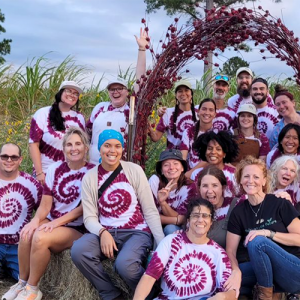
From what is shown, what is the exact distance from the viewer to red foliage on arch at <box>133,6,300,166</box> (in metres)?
5.14

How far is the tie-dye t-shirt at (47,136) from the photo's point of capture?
219 inches

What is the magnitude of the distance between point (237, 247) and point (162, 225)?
82 centimetres

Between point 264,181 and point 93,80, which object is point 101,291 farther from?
point 93,80

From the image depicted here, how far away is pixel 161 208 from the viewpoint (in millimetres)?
4680

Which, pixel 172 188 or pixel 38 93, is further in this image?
pixel 38 93

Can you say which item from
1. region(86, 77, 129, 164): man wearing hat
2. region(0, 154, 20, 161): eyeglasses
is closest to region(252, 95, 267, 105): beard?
region(86, 77, 129, 164): man wearing hat

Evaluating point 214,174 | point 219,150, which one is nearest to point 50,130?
point 219,150

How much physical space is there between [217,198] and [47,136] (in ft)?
7.19

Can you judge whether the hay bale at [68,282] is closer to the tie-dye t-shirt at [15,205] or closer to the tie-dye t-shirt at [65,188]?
the tie-dye t-shirt at [65,188]

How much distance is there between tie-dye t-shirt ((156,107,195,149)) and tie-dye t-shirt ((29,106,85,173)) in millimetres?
1026

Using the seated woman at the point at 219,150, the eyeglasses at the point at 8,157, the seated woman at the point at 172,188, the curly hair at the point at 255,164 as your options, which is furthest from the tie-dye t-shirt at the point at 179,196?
the eyeglasses at the point at 8,157

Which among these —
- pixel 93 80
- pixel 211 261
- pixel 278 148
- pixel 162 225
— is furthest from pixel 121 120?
pixel 93 80

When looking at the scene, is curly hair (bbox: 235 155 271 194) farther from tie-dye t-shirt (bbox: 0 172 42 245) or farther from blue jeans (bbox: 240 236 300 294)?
tie-dye t-shirt (bbox: 0 172 42 245)

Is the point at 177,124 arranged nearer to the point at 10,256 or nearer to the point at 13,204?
the point at 13,204
